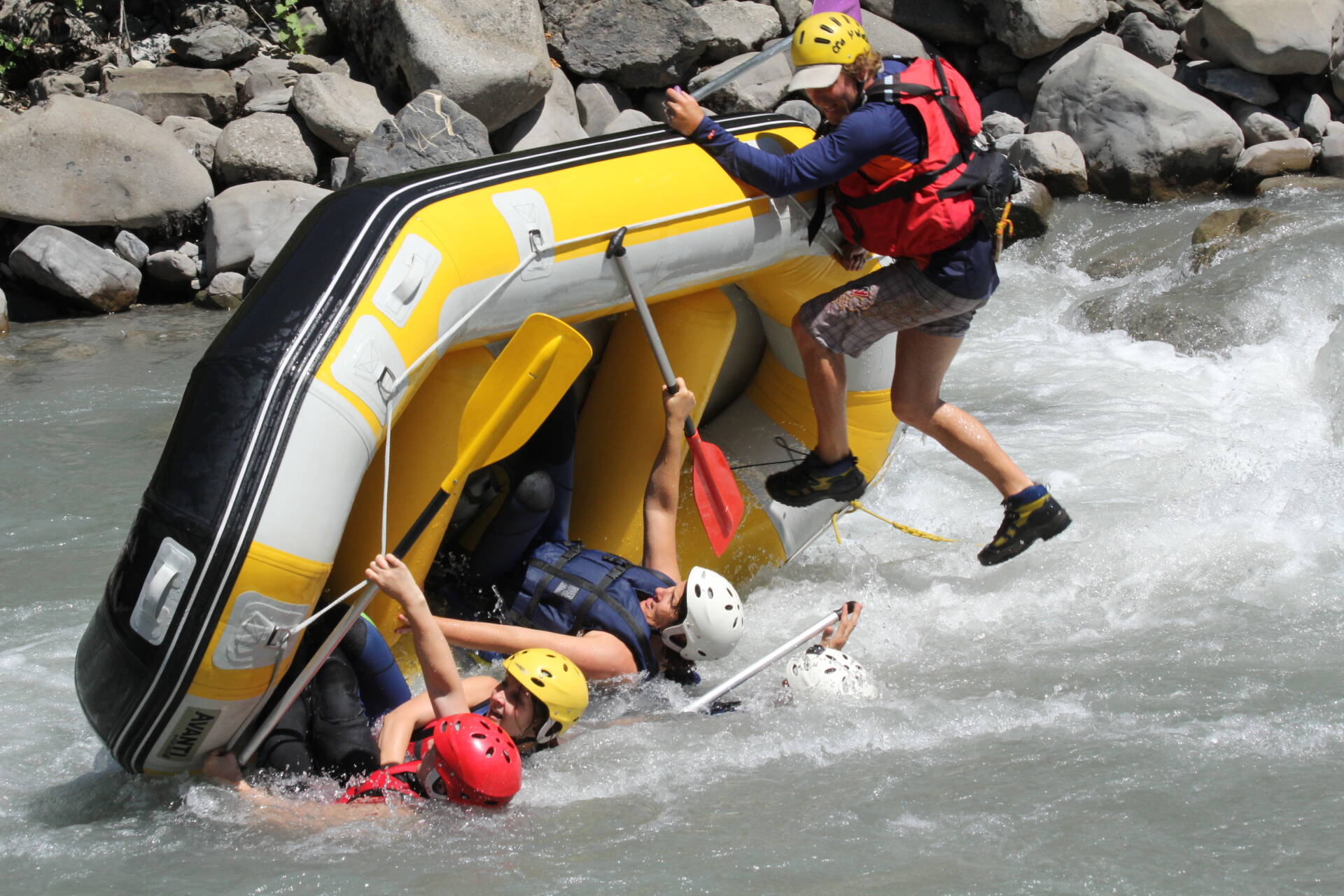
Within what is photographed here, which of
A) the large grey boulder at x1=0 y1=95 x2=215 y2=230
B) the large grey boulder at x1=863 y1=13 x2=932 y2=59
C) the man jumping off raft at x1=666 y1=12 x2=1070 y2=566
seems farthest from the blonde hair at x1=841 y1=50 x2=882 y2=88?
the large grey boulder at x1=863 y1=13 x2=932 y2=59

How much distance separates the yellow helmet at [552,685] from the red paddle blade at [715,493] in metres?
0.88

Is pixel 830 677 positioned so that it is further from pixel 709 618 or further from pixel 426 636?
pixel 426 636

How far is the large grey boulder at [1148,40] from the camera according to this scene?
11.3m

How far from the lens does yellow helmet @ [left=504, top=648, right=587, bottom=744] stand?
10.2 feet

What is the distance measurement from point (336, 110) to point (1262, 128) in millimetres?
6868

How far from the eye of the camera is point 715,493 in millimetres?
3914

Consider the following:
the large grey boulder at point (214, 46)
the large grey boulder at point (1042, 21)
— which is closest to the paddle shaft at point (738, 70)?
the large grey boulder at point (214, 46)

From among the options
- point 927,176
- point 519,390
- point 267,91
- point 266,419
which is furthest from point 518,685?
point 267,91

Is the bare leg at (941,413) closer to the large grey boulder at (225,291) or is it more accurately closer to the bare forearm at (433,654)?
the bare forearm at (433,654)

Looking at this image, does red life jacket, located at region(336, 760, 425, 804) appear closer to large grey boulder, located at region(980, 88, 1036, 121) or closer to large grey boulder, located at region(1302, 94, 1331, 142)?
large grey boulder, located at region(980, 88, 1036, 121)

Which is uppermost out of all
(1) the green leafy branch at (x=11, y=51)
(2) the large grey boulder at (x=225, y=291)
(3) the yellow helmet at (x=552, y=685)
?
(1) the green leafy branch at (x=11, y=51)

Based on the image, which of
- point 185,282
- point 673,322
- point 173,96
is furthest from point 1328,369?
point 173,96

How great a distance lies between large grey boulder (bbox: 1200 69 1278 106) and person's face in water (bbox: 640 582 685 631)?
350 inches

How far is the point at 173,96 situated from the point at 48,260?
1.91m
